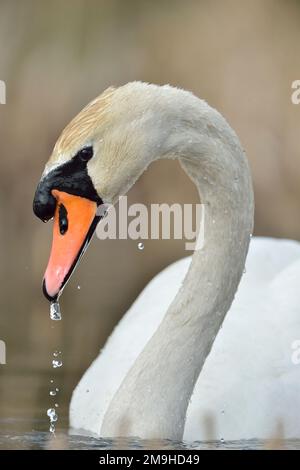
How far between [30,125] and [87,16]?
815mm

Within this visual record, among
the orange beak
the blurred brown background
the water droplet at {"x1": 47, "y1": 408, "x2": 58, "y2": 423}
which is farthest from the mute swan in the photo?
the blurred brown background

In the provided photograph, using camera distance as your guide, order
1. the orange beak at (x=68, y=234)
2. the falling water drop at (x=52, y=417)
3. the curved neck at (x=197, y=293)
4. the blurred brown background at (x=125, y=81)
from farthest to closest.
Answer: the blurred brown background at (x=125, y=81) → the falling water drop at (x=52, y=417) → the curved neck at (x=197, y=293) → the orange beak at (x=68, y=234)

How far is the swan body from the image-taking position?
4.47 m

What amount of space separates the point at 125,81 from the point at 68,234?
4029 mm

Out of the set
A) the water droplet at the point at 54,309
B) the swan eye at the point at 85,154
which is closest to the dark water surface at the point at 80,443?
the water droplet at the point at 54,309

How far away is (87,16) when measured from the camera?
798cm

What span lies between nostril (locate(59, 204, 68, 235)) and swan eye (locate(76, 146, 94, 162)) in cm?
14

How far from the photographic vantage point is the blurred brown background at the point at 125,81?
724 cm

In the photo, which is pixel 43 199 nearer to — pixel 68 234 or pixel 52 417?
pixel 68 234

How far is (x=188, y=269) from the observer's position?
434 cm

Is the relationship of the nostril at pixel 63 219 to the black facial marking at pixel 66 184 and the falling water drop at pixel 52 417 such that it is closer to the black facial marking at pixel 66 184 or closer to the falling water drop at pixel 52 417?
the black facial marking at pixel 66 184

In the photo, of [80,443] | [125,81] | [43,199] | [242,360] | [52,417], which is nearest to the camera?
[43,199]

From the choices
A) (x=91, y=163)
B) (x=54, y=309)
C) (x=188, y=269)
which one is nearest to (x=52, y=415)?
(x=188, y=269)

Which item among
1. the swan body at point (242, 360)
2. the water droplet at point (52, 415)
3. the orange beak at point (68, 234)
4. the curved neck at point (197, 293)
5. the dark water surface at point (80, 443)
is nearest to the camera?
the orange beak at point (68, 234)
